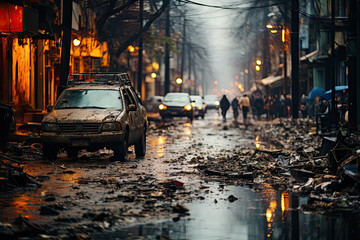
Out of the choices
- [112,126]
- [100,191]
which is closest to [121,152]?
[112,126]

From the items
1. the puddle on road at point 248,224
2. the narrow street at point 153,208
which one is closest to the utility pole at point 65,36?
the narrow street at point 153,208

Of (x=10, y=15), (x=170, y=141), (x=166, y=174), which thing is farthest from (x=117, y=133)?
(x=10, y=15)

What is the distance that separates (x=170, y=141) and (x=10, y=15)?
6.83 m

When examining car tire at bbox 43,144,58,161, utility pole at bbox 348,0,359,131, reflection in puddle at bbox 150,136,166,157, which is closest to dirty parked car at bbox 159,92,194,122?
reflection in puddle at bbox 150,136,166,157

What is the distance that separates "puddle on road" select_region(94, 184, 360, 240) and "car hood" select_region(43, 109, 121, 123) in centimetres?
614

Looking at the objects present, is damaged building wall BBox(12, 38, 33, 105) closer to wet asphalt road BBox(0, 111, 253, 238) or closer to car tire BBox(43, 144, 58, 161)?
wet asphalt road BBox(0, 111, 253, 238)

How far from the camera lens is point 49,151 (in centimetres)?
1548

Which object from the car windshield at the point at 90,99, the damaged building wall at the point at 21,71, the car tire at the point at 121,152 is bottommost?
the car tire at the point at 121,152

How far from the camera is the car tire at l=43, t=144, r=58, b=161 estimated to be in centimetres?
1534

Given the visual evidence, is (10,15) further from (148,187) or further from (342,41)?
(342,41)

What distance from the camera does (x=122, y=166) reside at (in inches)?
569

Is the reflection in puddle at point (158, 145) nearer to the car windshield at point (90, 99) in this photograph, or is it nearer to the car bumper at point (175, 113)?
the car windshield at point (90, 99)

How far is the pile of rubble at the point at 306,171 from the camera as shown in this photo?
9.75 m

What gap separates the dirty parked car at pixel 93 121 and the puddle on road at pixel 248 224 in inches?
236
